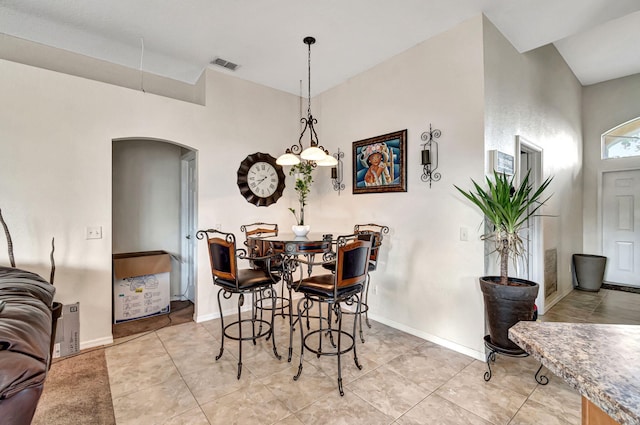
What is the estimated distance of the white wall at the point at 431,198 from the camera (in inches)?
106

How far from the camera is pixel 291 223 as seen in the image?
443 cm

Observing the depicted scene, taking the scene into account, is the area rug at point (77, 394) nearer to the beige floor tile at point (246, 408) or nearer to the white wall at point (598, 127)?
the beige floor tile at point (246, 408)

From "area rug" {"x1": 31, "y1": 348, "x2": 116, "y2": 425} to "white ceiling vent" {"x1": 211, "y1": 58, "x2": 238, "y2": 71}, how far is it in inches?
132

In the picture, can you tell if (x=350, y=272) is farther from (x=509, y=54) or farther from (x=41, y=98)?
(x=41, y=98)

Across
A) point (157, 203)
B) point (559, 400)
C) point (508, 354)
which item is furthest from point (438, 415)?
point (157, 203)

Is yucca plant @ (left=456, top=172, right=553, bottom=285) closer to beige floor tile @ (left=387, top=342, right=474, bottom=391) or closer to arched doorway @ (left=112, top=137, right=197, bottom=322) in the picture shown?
beige floor tile @ (left=387, top=342, right=474, bottom=391)

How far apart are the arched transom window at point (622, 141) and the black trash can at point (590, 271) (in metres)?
1.82

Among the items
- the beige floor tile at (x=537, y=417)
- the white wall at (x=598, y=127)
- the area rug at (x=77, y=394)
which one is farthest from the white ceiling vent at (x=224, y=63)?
the white wall at (x=598, y=127)

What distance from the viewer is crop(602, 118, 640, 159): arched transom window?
15.8 ft

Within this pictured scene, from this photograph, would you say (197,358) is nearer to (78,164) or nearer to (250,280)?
(250,280)

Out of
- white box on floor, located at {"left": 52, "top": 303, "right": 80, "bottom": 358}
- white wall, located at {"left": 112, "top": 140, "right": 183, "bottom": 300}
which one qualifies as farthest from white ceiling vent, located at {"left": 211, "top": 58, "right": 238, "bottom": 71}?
white box on floor, located at {"left": 52, "top": 303, "right": 80, "bottom": 358}

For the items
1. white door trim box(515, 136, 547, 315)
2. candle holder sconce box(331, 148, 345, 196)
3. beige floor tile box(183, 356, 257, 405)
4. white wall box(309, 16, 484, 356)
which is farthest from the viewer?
candle holder sconce box(331, 148, 345, 196)

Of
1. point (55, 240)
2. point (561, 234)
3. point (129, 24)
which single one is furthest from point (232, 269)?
point (561, 234)

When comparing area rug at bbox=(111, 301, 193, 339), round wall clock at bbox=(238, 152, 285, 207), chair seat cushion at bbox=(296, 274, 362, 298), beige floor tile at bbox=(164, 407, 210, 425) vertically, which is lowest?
area rug at bbox=(111, 301, 193, 339)
